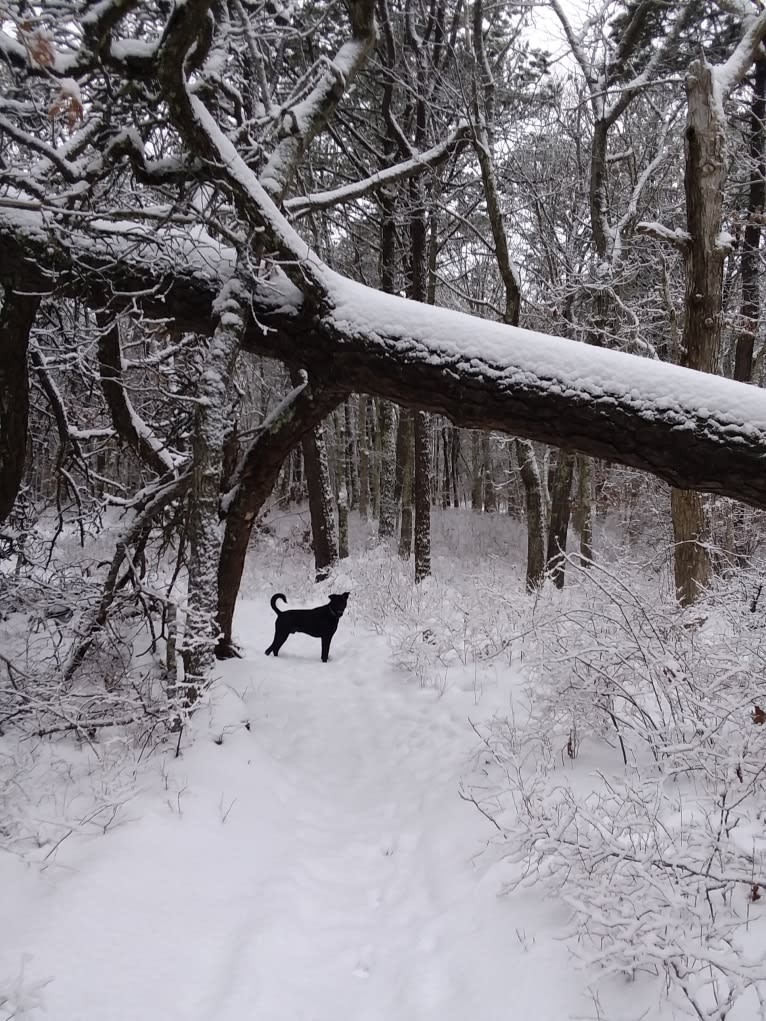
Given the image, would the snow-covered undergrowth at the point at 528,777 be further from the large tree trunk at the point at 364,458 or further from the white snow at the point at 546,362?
the large tree trunk at the point at 364,458

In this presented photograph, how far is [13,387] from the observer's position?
4395 millimetres

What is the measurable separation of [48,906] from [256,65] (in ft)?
20.9

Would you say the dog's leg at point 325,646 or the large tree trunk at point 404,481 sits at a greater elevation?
the large tree trunk at point 404,481

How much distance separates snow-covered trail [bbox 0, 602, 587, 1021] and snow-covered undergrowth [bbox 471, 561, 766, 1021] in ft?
0.96

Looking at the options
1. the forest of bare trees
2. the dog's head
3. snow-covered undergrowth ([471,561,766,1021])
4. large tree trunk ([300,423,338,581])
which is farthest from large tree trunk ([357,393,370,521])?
snow-covered undergrowth ([471,561,766,1021])

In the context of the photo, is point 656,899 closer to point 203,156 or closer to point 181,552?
point 181,552

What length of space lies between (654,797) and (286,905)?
1.82m

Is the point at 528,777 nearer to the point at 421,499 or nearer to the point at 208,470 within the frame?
the point at 208,470

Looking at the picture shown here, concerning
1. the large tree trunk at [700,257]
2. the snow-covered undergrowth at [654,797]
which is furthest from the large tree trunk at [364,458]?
the snow-covered undergrowth at [654,797]

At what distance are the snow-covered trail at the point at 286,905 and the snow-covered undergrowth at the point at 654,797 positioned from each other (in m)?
0.29

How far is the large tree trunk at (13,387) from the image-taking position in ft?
14.0

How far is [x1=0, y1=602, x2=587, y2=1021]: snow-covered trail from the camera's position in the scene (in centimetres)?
228

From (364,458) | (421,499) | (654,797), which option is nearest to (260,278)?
(654,797)

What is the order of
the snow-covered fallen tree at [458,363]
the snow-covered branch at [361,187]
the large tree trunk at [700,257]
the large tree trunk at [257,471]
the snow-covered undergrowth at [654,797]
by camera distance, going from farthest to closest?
the large tree trunk at [700,257] → the snow-covered branch at [361,187] → the large tree trunk at [257,471] → the snow-covered fallen tree at [458,363] → the snow-covered undergrowth at [654,797]
